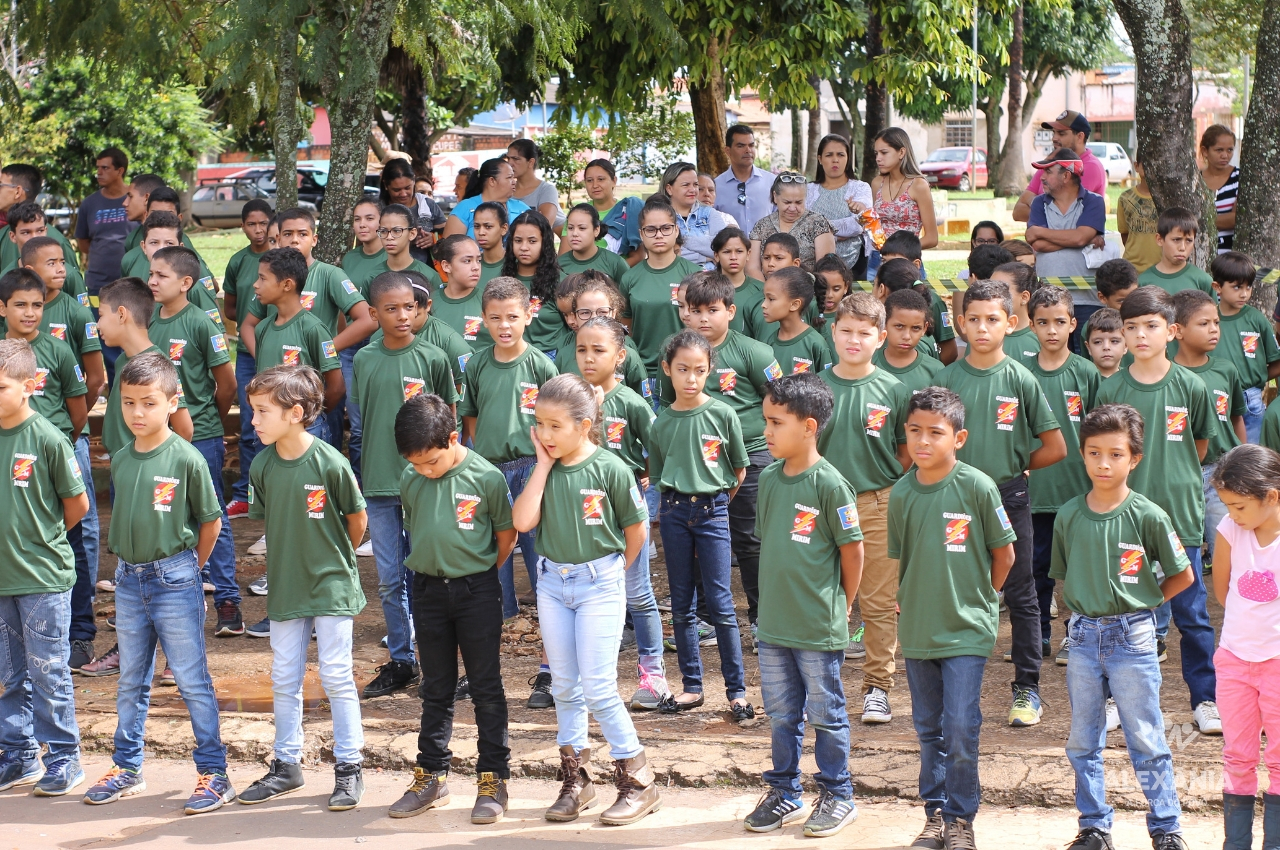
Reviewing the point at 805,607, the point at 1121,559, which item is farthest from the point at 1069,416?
the point at 805,607

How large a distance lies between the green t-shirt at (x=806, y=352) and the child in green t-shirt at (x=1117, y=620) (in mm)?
2045

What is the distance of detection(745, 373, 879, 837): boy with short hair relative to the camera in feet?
15.9

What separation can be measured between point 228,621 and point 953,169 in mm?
40379

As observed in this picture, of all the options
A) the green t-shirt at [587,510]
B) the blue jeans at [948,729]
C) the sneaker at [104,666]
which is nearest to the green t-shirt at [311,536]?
the green t-shirt at [587,510]

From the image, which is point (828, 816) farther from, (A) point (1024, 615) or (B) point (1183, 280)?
(B) point (1183, 280)

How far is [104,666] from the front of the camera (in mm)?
6625

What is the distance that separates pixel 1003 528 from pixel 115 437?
13.7 feet

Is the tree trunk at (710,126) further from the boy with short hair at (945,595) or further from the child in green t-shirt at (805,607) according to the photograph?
the boy with short hair at (945,595)

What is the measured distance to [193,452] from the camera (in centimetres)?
546

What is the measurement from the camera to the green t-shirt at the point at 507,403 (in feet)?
20.8

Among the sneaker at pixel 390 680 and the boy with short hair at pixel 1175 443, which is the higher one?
the boy with short hair at pixel 1175 443

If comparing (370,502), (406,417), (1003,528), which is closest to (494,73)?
(370,502)

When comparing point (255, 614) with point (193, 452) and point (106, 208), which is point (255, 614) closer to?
point (193, 452)

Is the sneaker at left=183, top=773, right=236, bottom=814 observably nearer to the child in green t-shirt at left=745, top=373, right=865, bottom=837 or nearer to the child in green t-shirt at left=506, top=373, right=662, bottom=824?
the child in green t-shirt at left=506, top=373, right=662, bottom=824
